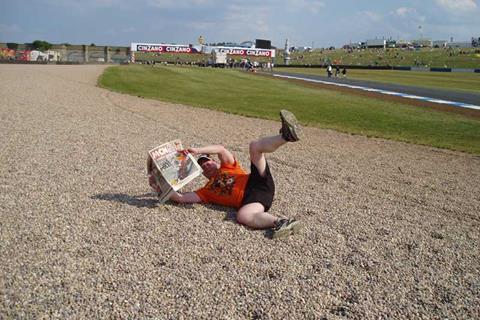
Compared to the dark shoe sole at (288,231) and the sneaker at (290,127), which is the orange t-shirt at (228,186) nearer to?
the dark shoe sole at (288,231)

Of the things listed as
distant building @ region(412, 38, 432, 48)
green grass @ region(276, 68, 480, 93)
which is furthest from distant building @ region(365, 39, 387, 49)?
green grass @ region(276, 68, 480, 93)

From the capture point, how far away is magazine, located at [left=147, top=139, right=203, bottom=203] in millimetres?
6422

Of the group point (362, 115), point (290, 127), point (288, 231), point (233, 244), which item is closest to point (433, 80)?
point (362, 115)

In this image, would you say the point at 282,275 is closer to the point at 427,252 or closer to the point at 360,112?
the point at 427,252

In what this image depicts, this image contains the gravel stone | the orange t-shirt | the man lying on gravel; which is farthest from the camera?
the orange t-shirt

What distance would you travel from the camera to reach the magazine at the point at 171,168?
642 cm

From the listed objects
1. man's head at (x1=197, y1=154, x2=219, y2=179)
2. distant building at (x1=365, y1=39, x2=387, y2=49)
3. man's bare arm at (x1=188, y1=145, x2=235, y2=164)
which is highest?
distant building at (x1=365, y1=39, x2=387, y2=49)

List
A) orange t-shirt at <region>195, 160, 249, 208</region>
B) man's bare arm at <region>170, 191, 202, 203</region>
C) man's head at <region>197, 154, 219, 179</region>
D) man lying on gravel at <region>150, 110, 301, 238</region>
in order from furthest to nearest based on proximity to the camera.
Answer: man's bare arm at <region>170, 191, 202, 203</region>, man's head at <region>197, 154, 219, 179</region>, orange t-shirt at <region>195, 160, 249, 208</region>, man lying on gravel at <region>150, 110, 301, 238</region>

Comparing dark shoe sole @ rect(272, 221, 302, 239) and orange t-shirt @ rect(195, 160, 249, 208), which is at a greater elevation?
orange t-shirt @ rect(195, 160, 249, 208)

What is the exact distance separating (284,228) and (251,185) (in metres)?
0.99

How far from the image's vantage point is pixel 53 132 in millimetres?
12508

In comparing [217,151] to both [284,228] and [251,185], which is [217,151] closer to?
[251,185]

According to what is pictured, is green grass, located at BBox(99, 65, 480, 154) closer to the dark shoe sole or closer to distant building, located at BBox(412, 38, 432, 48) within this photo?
the dark shoe sole

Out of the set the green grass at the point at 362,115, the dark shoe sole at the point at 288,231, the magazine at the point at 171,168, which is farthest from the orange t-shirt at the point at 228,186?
the green grass at the point at 362,115
